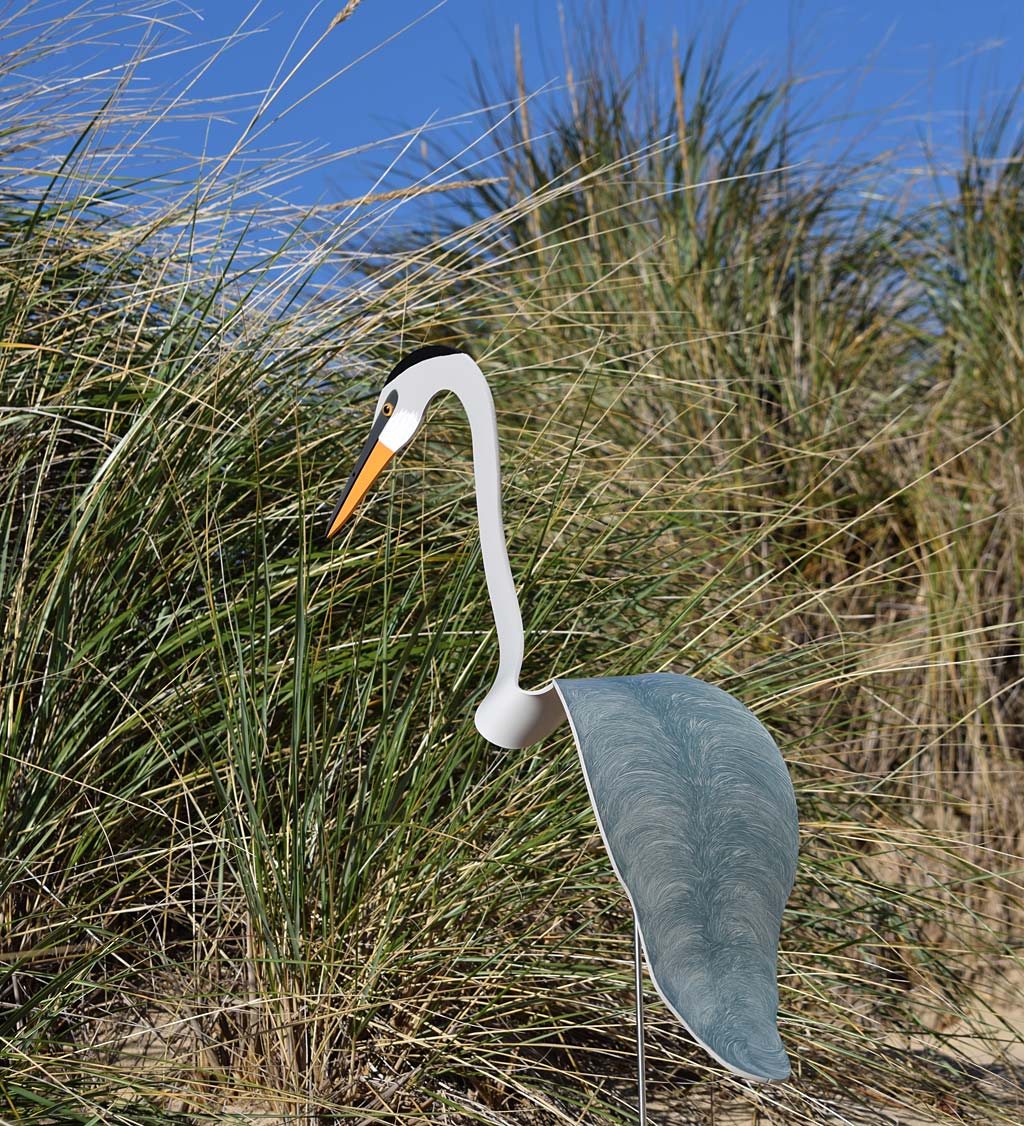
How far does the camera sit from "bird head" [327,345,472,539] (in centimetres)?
153

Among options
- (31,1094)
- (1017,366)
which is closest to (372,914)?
(31,1094)

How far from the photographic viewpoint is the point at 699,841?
1239mm

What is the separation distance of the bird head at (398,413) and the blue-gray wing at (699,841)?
42 centimetres

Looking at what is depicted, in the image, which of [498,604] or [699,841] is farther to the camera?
[498,604]

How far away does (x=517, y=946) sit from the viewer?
1.95 m

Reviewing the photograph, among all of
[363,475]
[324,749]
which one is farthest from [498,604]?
[324,749]

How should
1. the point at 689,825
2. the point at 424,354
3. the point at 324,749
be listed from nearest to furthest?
the point at 689,825 < the point at 424,354 < the point at 324,749

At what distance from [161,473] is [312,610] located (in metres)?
0.35

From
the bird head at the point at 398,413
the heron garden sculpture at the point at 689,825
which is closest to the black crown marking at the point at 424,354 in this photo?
the bird head at the point at 398,413

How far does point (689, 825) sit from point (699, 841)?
0.02 m

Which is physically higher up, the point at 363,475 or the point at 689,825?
the point at 363,475

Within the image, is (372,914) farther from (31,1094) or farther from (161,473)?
(161,473)

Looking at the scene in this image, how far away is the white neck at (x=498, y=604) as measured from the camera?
1333mm

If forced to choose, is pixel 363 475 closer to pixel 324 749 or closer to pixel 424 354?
pixel 424 354
